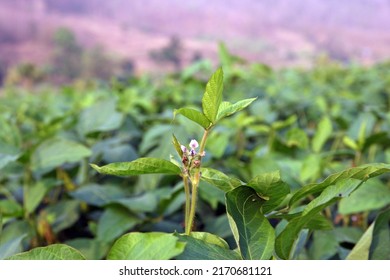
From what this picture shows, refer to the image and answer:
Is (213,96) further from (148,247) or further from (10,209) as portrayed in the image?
(10,209)

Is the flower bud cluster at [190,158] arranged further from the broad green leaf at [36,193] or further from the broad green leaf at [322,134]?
the broad green leaf at [322,134]

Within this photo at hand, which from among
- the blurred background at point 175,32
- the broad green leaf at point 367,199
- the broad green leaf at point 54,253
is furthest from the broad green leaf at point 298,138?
the blurred background at point 175,32

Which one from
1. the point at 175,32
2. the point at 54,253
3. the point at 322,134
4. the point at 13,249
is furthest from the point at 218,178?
the point at 175,32

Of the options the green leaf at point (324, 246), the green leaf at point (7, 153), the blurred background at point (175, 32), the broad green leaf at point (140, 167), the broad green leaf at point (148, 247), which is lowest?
the blurred background at point (175, 32)

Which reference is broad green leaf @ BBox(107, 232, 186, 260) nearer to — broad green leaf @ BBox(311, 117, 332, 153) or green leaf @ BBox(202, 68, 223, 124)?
green leaf @ BBox(202, 68, 223, 124)
